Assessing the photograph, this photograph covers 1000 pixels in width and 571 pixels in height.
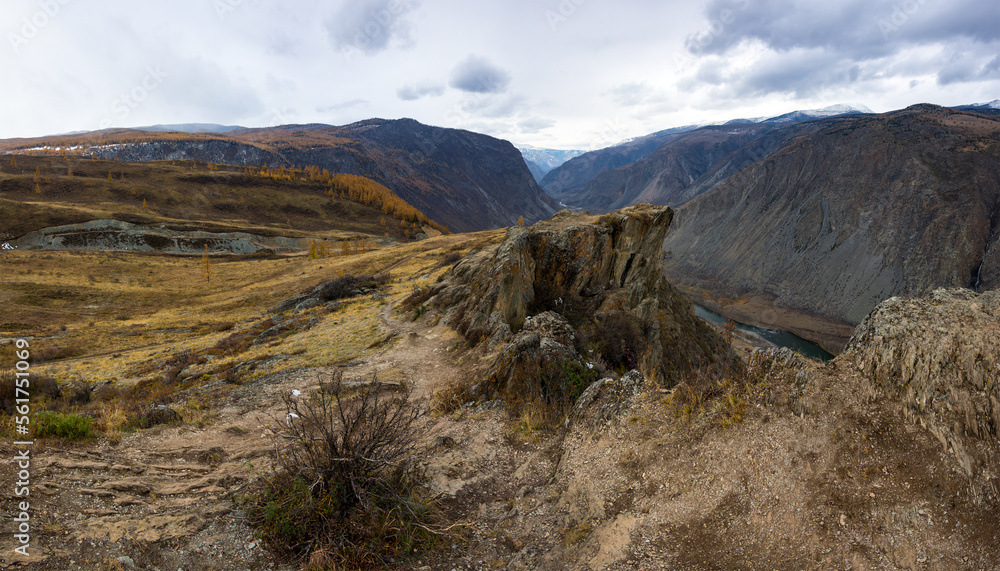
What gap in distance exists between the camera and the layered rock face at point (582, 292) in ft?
55.7

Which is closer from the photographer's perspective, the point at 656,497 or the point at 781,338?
the point at 656,497

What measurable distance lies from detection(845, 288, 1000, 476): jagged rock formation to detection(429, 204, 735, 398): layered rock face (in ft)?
23.4

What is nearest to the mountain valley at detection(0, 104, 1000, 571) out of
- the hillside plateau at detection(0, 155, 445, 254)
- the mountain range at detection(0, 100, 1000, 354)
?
the hillside plateau at detection(0, 155, 445, 254)

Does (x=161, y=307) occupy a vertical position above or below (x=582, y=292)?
below

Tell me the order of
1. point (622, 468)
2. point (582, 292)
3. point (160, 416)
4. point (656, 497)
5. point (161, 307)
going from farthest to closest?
point (161, 307), point (582, 292), point (160, 416), point (622, 468), point (656, 497)

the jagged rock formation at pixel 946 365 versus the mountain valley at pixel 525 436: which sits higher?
the jagged rock formation at pixel 946 365

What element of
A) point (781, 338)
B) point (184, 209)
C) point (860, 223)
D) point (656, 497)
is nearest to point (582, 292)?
point (656, 497)

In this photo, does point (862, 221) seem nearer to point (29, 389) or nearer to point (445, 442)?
point (445, 442)

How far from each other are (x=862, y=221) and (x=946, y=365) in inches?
4362

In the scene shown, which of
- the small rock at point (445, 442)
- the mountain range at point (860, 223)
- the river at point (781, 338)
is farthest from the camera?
the mountain range at point (860, 223)

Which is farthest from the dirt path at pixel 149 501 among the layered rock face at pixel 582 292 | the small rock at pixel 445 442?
the layered rock face at pixel 582 292

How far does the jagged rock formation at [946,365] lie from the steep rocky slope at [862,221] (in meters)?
87.4

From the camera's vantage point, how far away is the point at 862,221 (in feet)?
285

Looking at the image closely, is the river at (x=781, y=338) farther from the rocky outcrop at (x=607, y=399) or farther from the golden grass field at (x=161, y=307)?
the rocky outcrop at (x=607, y=399)
